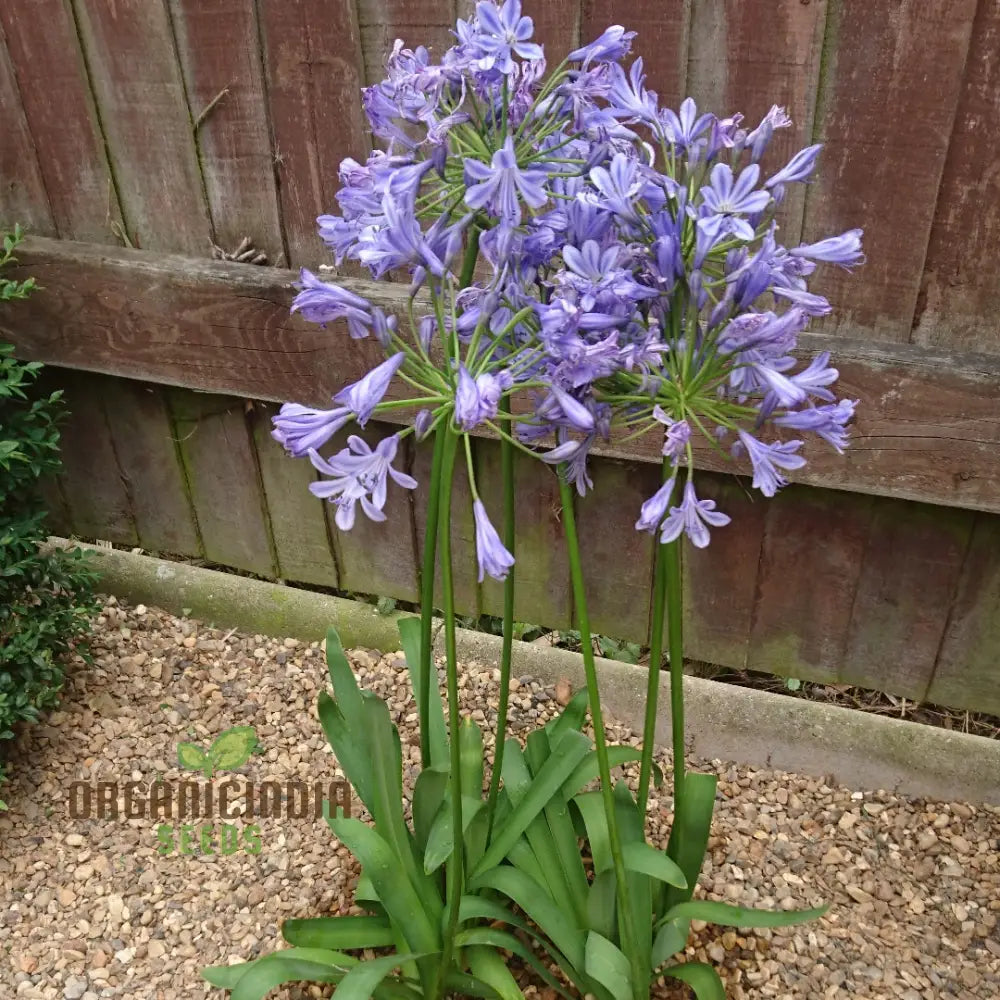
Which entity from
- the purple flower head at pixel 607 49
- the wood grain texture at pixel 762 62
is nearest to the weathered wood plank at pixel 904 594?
the wood grain texture at pixel 762 62

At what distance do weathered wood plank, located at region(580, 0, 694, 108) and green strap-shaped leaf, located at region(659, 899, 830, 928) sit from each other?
1529mm

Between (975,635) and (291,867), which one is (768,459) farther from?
(291,867)

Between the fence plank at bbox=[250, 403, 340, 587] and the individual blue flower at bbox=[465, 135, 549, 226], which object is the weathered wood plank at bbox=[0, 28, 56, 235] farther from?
the individual blue flower at bbox=[465, 135, 549, 226]

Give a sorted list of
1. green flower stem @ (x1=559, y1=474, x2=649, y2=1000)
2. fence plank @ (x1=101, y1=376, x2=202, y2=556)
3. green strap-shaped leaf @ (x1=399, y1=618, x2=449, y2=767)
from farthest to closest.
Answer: fence plank @ (x1=101, y1=376, x2=202, y2=556)
green strap-shaped leaf @ (x1=399, y1=618, x2=449, y2=767)
green flower stem @ (x1=559, y1=474, x2=649, y2=1000)

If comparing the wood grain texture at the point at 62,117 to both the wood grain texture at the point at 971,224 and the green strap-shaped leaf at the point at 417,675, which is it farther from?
the wood grain texture at the point at 971,224

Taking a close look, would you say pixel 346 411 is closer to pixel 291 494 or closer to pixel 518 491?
pixel 518 491

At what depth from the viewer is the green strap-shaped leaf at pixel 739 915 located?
1682mm

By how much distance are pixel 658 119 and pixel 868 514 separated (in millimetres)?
1323

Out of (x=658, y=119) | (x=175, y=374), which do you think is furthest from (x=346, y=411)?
(x=175, y=374)

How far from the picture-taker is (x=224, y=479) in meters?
2.88

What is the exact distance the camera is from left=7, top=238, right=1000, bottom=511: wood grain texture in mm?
1993

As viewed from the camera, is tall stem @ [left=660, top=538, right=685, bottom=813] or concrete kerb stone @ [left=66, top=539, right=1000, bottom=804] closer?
tall stem @ [left=660, top=538, right=685, bottom=813]

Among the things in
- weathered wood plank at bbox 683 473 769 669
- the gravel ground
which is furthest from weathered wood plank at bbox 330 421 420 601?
weathered wood plank at bbox 683 473 769 669

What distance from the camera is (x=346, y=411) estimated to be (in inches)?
47.7
